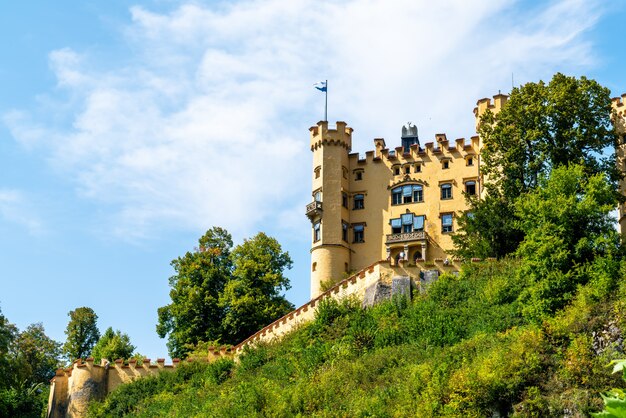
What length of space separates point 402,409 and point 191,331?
27819mm

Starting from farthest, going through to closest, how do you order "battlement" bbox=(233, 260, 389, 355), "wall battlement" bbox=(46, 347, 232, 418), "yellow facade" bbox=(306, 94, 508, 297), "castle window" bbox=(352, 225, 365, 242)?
"castle window" bbox=(352, 225, 365, 242), "yellow facade" bbox=(306, 94, 508, 297), "wall battlement" bbox=(46, 347, 232, 418), "battlement" bbox=(233, 260, 389, 355)

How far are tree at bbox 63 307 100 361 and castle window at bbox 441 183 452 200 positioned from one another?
98.1 feet

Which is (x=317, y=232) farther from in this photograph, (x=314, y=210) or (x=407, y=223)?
(x=407, y=223)

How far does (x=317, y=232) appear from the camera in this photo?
193 ft

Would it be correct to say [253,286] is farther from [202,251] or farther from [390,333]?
[390,333]

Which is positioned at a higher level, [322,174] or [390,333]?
[322,174]

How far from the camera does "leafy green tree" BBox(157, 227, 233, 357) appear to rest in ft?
181

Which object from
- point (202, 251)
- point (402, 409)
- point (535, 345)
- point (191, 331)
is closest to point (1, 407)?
point (191, 331)

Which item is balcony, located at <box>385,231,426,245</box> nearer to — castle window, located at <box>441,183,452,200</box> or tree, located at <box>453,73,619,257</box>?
castle window, located at <box>441,183,452,200</box>

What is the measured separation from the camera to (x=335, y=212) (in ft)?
192

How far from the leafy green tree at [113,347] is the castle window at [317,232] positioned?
15074mm

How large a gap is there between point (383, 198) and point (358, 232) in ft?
9.50

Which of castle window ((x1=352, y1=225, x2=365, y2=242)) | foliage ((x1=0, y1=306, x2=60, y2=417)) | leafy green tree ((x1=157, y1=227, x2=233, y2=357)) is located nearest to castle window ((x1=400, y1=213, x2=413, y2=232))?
castle window ((x1=352, y1=225, x2=365, y2=242))

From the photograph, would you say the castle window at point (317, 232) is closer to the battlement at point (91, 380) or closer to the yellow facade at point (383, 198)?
the yellow facade at point (383, 198)
